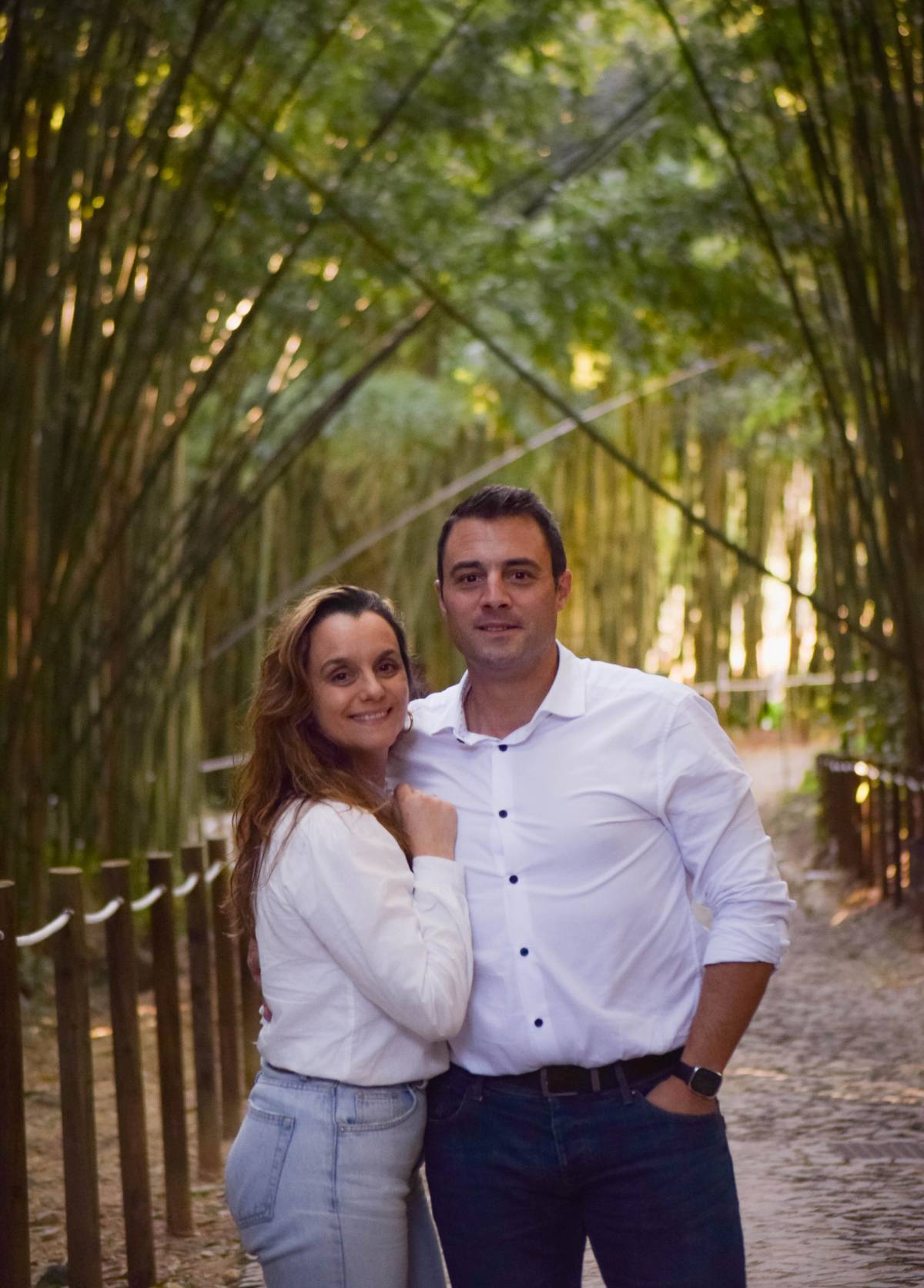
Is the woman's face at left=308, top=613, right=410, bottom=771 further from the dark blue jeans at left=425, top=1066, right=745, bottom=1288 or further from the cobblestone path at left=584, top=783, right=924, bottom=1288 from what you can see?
the cobblestone path at left=584, top=783, right=924, bottom=1288

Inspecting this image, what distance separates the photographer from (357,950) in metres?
1.66

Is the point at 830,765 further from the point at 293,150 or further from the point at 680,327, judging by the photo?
the point at 293,150

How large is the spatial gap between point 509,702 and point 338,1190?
51 centimetres

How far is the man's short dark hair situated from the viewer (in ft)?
5.82

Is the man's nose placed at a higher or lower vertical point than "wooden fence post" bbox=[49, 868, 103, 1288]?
higher

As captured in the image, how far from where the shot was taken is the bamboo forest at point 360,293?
4562 millimetres

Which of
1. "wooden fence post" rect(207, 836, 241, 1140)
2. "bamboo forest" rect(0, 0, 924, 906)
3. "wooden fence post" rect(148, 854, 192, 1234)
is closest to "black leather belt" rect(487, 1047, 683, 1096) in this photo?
"bamboo forest" rect(0, 0, 924, 906)

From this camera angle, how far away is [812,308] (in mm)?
6973

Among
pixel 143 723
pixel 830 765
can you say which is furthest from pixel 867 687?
pixel 143 723

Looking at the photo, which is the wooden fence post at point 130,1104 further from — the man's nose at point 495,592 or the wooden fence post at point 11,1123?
the man's nose at point 495,592

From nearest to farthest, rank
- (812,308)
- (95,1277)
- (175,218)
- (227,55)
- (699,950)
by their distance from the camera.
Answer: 1. (699,950)
2. (95,1277)
3. (175,218)
4. (227,55)
5. (812,308)

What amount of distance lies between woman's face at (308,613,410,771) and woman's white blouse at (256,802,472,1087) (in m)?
0.10

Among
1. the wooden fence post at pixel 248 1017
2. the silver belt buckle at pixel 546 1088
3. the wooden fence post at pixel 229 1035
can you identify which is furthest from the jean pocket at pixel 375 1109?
the wooden fence post at pixel 248 1017

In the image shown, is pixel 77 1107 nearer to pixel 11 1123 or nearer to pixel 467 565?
pixel 11 1123
